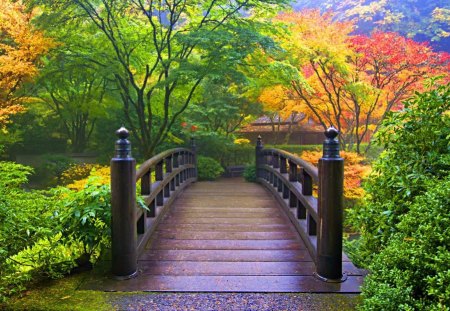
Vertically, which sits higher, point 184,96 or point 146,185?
point 184,96

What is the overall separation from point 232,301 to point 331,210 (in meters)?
0.99

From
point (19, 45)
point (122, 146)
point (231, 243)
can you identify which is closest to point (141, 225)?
point (231, 243)

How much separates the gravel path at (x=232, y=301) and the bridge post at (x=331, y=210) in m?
0.28

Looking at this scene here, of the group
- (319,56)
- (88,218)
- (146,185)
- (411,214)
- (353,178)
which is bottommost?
(353,178)

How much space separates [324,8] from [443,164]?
25940 millimetres

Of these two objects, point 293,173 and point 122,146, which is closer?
point 122,146

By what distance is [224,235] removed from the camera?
4.22m

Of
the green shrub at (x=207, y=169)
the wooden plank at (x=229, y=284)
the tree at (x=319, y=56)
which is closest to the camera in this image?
the wooden plank at (x=229, y=284)

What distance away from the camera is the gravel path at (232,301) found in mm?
2516

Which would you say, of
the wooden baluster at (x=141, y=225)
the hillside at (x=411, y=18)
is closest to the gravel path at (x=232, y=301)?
the wooden baluster at (x=141, y=225)

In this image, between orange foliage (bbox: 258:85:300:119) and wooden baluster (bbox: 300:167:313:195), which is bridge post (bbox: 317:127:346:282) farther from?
orange foliage (bbox: 258:85:300:119)

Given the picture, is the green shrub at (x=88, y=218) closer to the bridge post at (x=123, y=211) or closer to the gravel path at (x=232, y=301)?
the bridge post at (x=123, y=211)

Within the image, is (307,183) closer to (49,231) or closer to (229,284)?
(229,284)

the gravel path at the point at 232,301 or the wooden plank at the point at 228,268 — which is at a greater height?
the gravel path at the point at 232,301
